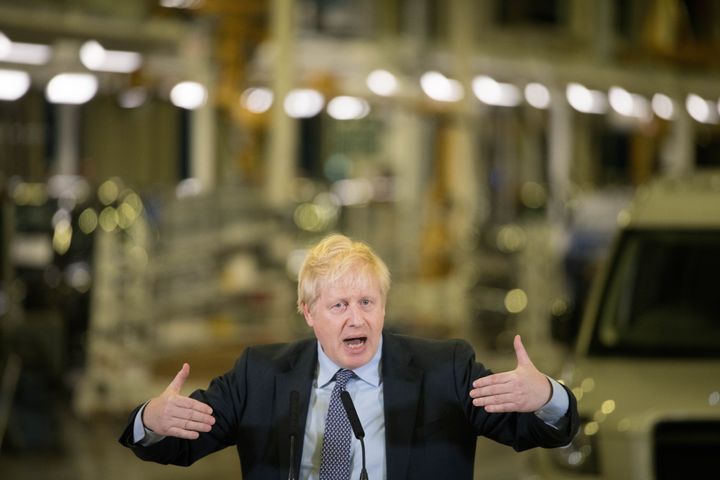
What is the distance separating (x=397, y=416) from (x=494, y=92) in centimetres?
2883

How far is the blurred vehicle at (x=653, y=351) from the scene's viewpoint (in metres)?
7.09

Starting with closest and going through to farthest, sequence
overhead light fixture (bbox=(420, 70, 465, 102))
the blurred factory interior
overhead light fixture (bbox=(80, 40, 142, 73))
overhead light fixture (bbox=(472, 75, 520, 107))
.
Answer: the blurred factory interior < overhead light fixture (bbox=(80, 40, 142, 73)) < overhead light fixture (bbox=(420, 70, 465, 102)) < overhead light fixture (bbox=(472, 75, 520, 107))

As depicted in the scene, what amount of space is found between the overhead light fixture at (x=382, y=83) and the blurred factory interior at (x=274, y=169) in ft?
0.18

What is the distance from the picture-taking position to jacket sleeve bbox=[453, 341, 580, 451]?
3.98 meters

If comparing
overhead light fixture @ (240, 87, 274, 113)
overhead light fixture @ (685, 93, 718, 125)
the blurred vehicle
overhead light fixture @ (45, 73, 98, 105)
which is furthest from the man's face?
overhead light fixture @ (685, 93, 718, 125)

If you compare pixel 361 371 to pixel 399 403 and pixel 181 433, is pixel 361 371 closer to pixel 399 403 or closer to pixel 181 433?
pixel 399 403

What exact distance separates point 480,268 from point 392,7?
962 centimetres

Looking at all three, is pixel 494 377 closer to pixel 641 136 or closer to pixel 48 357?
pixel 48 357

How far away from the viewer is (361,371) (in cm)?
411

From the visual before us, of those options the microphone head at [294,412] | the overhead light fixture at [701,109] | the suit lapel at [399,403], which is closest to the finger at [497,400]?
the suit lapel at [399,403]

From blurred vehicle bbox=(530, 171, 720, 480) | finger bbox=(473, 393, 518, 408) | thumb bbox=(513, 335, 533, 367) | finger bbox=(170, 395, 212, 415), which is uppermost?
thumb bbox=(513, 335, 533, 367)

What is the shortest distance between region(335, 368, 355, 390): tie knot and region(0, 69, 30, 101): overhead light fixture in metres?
18.2

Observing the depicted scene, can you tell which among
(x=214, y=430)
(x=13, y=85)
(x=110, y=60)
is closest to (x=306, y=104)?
(x=110, y=60)

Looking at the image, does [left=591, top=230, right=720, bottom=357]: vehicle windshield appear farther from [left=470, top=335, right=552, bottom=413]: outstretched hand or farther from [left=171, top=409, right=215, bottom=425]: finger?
[left=171, top=409, right=215, bottom=425]: finger
